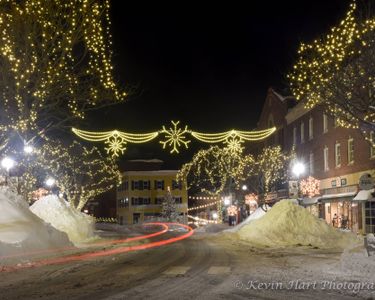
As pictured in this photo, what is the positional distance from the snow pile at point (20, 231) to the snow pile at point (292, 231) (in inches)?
413

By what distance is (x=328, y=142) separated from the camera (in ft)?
145

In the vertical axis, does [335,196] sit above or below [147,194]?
below

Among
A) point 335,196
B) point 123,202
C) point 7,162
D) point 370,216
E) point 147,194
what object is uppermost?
point 147,194

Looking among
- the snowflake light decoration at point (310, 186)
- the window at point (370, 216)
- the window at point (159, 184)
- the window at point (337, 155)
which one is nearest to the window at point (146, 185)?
the window at point (159, 184)

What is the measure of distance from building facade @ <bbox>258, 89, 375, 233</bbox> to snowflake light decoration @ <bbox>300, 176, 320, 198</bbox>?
626 mm

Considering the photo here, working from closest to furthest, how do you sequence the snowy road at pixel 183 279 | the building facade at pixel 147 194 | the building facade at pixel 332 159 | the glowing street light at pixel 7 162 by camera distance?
1. the snowy road at pixel 183 279
2. the glowing street light at pixel 7 162
3. the building facade at pixel 332 159
4. the building facade at pixel 147 194

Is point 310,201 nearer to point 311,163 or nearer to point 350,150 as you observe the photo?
point 311,163

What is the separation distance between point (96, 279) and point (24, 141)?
1501 cm

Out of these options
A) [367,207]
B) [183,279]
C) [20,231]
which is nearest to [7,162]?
[20,231]

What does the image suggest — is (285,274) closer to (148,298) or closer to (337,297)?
(337,297)

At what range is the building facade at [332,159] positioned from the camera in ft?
123

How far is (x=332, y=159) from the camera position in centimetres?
4359

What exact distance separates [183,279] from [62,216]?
18818 mm

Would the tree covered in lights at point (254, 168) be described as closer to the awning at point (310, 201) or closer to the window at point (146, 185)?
the awning at point (310, 201)
